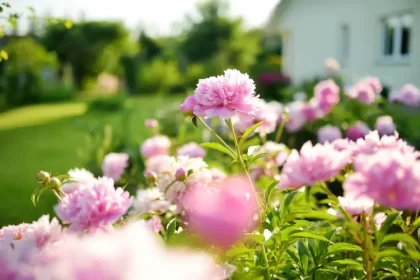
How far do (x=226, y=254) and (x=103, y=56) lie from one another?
71.7 ft

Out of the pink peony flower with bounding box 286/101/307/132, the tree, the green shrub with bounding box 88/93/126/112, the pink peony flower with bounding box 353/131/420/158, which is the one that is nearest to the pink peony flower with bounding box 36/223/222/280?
the pink peony flower with bounding box 353/131/420/158

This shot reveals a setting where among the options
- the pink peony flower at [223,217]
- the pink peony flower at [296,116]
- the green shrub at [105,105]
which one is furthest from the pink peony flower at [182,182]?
the green shrub at [105,105]

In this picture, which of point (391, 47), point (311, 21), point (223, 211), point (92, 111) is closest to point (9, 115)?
point (92, 111)

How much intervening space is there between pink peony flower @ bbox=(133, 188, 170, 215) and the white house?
650cm

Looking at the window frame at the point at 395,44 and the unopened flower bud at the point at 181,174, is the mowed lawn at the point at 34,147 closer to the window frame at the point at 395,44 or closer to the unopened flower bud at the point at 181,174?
the unopened flower bud at the point at 181,174

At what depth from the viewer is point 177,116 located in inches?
233

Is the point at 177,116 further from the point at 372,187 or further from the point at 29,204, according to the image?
the point at 372,187

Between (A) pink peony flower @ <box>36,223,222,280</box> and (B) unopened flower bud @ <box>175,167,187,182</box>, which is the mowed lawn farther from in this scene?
(A) pink peony flower @ <box>36,223,222,280</box>

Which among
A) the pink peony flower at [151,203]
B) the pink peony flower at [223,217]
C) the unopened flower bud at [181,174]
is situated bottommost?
the pink peony flower at [151,203]

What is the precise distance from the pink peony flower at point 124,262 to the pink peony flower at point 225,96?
0.63 m

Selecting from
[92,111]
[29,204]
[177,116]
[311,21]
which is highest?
[311,21]

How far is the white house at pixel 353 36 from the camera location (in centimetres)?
725

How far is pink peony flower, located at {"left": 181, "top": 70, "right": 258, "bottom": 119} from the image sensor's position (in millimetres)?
1095

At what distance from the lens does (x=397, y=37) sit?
755 cm
